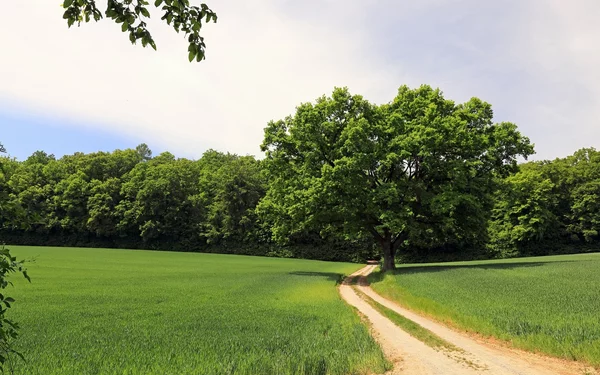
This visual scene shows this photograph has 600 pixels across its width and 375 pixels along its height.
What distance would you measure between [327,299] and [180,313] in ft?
27.5

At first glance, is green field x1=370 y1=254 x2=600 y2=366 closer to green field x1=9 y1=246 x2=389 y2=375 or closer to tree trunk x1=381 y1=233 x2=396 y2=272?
green field x1=9 y1=246 x2=389 y2=375

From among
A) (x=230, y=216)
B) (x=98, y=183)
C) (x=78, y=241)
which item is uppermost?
(x=98, y=183)

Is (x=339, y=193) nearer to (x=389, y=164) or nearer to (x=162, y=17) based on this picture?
(x=389, y=164)

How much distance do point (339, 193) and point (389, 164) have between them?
508 cm

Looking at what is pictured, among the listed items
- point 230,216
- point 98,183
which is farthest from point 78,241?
point 230,216

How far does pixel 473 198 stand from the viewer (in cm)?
3362

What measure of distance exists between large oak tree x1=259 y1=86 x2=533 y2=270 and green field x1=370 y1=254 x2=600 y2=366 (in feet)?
31.3

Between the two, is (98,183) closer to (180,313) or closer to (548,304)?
(180,313)

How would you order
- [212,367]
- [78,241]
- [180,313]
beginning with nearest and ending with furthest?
[212,367], [180,313], [78,241]

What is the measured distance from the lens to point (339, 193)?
1361 inches

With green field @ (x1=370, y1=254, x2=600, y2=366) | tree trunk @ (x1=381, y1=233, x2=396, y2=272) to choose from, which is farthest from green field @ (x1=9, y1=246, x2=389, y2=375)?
tree trunk @ (x1=381, y1=233, x2=396, y2=272)

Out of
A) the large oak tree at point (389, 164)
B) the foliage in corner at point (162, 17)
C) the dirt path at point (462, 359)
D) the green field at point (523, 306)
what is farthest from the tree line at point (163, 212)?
the foliage in corner at point (162, 17)

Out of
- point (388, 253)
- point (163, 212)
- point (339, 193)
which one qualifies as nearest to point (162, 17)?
point (339, 193)

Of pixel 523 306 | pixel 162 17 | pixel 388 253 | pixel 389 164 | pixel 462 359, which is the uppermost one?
pixel 389 164
